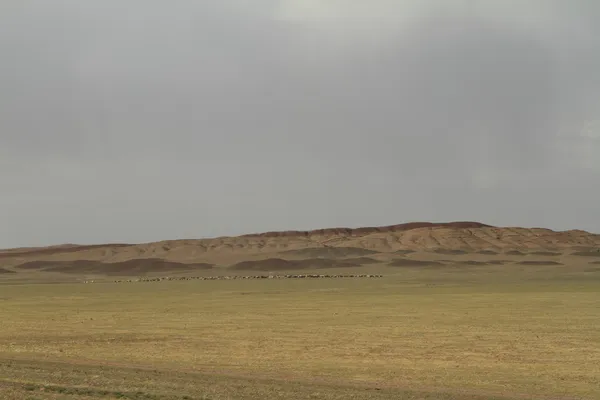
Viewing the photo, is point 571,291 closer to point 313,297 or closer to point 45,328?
point 313,297

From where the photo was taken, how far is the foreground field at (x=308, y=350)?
54.4 ft

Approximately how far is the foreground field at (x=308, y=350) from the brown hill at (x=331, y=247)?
304ft

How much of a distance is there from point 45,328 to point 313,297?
23791mm

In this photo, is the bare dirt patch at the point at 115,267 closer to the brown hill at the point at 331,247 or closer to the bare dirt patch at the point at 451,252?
the brown hill at the point at 331,247

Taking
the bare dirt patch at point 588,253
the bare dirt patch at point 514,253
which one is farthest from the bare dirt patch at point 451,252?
the bare dirt patch at point 588,253

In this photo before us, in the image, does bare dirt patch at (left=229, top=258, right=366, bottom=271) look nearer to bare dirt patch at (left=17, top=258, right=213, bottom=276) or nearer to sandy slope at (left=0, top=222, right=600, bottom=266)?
bare dirt patch at (left=17, top=258, right=213, bottom=276)

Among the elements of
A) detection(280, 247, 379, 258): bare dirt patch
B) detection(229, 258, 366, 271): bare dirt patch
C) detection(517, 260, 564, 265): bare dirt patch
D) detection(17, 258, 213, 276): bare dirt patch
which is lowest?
detection(17, 258, 213, 276): bare dirt patch

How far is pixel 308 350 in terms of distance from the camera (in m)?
24.7

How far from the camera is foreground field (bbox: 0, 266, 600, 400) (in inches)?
653

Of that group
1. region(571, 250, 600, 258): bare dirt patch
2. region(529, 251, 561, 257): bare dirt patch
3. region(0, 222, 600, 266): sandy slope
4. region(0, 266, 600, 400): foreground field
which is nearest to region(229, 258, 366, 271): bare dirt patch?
region(0, 222, 600, 266): sandy slope

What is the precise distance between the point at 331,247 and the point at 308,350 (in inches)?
5049

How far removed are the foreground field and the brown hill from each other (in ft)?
304

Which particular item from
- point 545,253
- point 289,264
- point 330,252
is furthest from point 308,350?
point 545,253

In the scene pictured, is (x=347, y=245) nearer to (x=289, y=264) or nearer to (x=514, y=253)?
(x=289, y=264)
